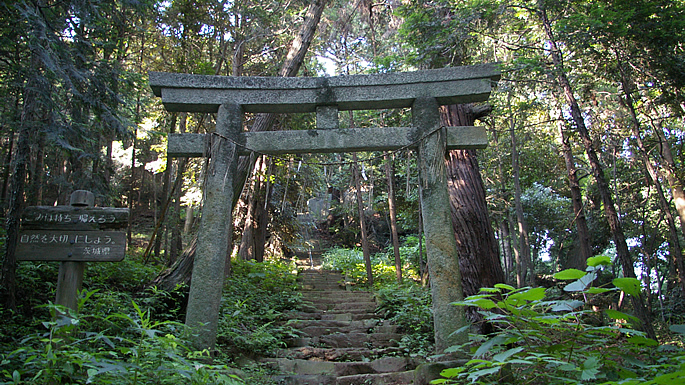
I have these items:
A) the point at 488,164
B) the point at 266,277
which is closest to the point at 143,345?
the point at 266,277

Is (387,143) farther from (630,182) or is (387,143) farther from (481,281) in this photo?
(630,182)

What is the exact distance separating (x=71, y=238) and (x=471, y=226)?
587cm

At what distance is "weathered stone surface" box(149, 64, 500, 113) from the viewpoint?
5738 millimetres

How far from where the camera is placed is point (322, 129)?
5.79 meters

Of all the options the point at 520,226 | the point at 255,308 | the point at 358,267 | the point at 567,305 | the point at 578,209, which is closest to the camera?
the point at 567,305

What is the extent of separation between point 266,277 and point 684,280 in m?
9.72

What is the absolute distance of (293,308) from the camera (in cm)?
837

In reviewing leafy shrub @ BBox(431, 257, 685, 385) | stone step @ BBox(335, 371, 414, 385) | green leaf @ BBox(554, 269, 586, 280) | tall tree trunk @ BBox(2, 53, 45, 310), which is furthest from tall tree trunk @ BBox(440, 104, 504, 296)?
tall tree trunk @ BBox(2, 53, 45, 310)

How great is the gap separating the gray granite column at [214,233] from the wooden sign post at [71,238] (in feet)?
3.20

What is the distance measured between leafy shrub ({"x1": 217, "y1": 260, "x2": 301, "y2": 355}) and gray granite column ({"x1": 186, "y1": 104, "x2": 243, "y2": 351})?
27.2 inches

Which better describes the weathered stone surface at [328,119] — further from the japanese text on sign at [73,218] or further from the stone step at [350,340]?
the stone step at [350,340]

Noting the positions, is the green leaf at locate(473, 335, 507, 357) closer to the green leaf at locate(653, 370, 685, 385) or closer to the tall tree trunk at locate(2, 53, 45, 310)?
the green leaf at locate(653, 370, 685, 385)

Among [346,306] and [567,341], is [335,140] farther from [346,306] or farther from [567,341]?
[346,306]

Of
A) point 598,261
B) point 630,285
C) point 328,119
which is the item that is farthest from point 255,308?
point 630,285
